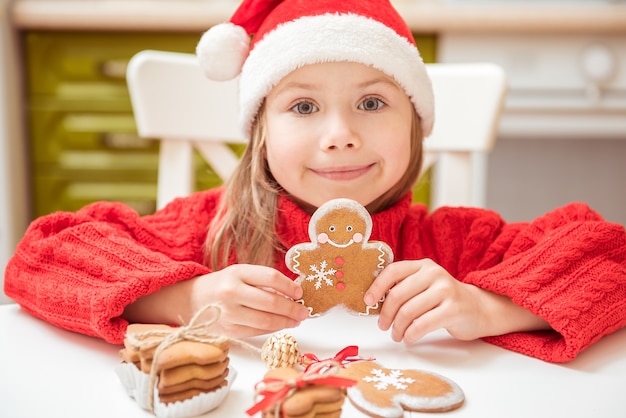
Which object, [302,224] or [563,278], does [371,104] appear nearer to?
[302,224]

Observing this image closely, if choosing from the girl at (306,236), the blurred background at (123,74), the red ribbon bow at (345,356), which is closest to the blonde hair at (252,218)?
the girl at (306,236)

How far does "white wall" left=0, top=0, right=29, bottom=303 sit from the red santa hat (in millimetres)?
1205

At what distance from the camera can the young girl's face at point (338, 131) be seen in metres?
0.87

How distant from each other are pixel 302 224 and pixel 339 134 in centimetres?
18

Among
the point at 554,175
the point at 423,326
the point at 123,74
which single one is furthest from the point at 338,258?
the point at 554,175

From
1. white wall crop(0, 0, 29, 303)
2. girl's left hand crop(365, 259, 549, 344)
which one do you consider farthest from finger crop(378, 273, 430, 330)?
white wall crop(0, 0, 29, 303)

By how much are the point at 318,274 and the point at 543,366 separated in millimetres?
252

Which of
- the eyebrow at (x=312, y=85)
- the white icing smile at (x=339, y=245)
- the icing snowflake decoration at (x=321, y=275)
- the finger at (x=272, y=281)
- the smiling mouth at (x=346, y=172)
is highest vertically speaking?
the eyebrow at (x=312, y=85)

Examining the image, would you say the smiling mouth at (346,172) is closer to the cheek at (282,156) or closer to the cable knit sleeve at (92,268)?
the cheek at (282,156)

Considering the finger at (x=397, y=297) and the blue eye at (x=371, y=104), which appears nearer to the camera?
the finger at (x=397, y=297)

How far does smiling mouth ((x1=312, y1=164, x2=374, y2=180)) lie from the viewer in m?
0.89

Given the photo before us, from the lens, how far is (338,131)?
84 cm

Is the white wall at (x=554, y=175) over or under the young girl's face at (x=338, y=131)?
under

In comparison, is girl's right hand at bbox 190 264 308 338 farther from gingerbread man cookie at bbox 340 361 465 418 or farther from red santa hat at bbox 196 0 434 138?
red santa hat at bbox 196 0 434 138
